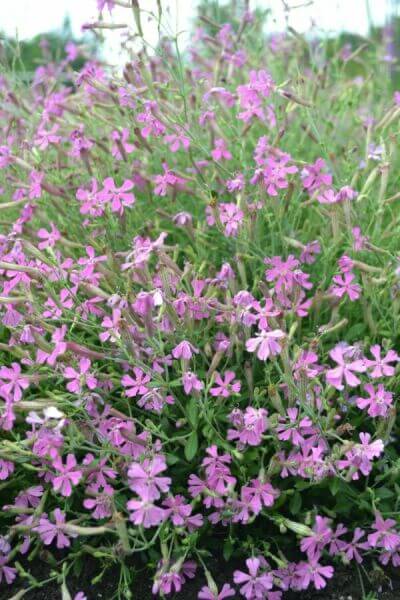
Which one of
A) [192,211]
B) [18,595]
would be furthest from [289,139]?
[18,595]

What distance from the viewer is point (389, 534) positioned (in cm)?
158

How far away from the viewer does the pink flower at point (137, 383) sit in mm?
1665

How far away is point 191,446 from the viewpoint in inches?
66.4

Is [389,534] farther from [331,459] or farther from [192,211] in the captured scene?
[192,211]

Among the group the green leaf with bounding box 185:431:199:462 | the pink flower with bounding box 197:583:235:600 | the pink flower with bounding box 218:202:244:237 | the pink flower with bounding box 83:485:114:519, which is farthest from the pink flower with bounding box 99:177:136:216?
the pink flower with bounding box 197:583:235:600

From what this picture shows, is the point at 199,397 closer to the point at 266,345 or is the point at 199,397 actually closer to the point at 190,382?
the point at 190,382

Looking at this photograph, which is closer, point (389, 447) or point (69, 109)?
point (389, 447)

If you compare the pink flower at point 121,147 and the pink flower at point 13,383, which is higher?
the pink flower at point 121,147

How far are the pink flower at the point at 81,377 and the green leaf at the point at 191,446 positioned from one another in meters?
0.28

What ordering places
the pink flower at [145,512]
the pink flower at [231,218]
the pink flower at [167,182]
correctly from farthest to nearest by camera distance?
the pink flower at [167,182] → the pink flower at [231,218] → the pink flower at [145,512]

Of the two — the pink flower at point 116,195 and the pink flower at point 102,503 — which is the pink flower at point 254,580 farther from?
the pink flower at point 116,195

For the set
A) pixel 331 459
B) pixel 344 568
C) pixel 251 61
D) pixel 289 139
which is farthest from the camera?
pixel 251 61

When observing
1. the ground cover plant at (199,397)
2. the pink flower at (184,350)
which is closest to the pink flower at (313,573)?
the ground cover plant at (199,397)

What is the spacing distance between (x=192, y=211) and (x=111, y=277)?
2.38ft
